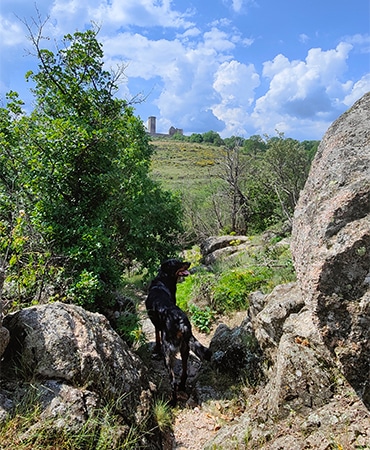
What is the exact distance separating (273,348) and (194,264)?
1003 cm

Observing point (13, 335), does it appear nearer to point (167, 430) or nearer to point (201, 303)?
point (167, 430)

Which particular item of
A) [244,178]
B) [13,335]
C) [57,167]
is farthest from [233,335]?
[244,178]

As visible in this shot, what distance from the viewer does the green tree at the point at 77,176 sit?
234 inches

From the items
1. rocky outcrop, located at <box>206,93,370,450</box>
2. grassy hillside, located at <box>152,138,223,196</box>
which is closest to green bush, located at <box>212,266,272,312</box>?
rocky outcrop, located at <box>206,93,370,450</box>

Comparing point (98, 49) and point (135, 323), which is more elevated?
point (98, 49)

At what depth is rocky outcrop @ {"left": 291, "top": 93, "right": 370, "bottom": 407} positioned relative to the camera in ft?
9.01

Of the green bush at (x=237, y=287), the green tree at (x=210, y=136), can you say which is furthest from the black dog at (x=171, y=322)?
the green tree at (x=210, y=136)

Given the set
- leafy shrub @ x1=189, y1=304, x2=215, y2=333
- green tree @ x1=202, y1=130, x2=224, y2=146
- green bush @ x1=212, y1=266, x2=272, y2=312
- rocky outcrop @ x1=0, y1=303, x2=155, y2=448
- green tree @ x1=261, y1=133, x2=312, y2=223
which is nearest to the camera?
rocky outcrop @ x1=0, y1=303, x2=155, y2=448

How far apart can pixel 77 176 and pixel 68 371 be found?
12.9 feet

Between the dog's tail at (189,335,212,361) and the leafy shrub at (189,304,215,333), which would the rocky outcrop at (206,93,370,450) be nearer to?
the dog's tail at (189,335,212,361)

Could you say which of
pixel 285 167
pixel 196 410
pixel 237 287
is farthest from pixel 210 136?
pixel 196 410

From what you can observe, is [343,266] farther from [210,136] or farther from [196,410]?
[210,136]

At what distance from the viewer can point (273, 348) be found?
476cm

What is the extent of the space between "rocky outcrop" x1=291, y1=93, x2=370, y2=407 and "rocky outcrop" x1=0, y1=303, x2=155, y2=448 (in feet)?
8.01
